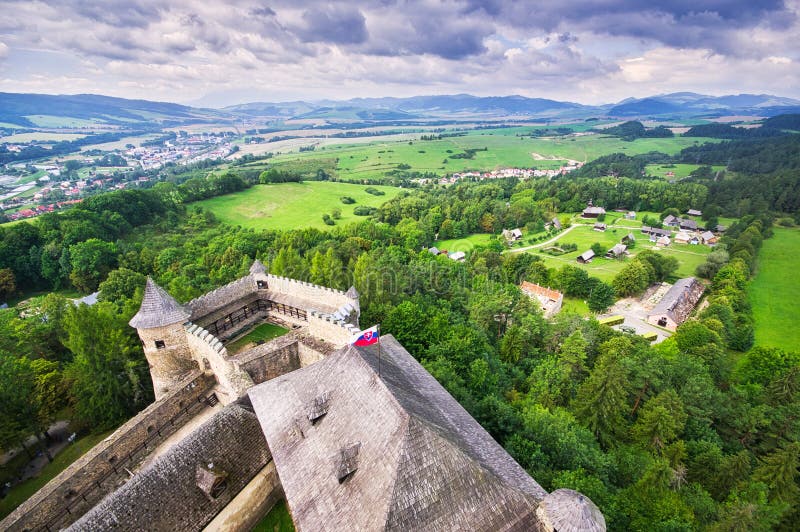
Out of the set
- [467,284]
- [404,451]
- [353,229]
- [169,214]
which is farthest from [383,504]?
[169,214]

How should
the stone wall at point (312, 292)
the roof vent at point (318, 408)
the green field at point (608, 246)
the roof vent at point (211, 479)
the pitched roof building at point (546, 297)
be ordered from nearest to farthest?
the roof vent at point (318, 408) → the roof vent at point (211, 479) → the stone wall at point (312, 292) → the pitched roof building at point (546, 297) → the green field at point (608, 246)

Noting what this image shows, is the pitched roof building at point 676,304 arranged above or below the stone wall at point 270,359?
below

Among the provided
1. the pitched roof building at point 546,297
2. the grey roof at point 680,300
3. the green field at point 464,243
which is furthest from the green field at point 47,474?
the green field at point 464,243

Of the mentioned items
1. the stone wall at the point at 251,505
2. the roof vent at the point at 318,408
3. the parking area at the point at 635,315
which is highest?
the roof vent at the point at 318,408

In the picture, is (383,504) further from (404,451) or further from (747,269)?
(747,269)

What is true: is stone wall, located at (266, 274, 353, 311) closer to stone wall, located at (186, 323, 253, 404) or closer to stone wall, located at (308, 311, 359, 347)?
stone wall, located at (308, 311, 359, 347)

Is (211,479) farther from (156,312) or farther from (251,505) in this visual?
(156,312)

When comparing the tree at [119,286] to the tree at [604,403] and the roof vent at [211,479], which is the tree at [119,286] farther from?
the tree at [604,403]

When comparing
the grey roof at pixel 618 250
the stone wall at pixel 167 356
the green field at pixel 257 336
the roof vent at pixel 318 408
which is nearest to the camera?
the roof vent at pixel 318 408

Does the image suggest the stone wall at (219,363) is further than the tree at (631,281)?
No
